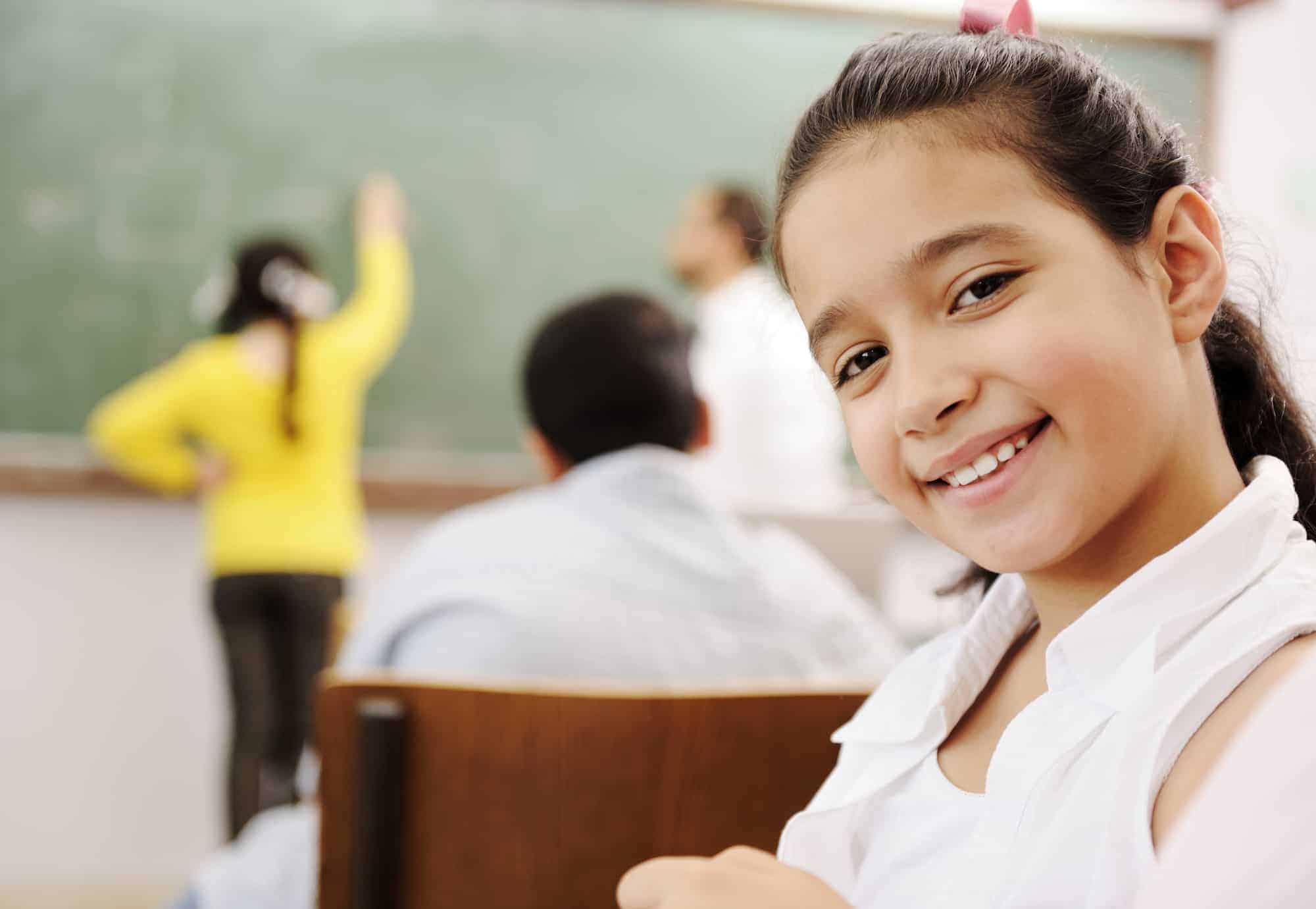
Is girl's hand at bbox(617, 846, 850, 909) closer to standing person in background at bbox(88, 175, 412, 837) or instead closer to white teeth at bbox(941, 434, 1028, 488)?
white teeth at bbox(941, 434, 1028, 488)

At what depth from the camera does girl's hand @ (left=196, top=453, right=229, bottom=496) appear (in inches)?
124

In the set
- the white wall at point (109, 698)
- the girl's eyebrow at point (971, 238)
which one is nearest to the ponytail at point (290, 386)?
the white wall at point (109, 698)

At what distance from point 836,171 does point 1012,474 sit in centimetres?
20

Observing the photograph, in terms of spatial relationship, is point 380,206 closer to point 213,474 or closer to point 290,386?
point 290,386

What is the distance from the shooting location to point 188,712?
3.44m

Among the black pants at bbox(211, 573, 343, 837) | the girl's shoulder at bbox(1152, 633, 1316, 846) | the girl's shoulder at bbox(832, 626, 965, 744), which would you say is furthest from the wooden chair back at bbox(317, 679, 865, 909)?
the black pants at bbox(211, 573, 343, 837)

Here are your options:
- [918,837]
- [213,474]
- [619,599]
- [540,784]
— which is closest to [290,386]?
[213,474]

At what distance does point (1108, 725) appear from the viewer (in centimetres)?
60

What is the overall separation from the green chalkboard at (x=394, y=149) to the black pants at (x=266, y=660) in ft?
1.72

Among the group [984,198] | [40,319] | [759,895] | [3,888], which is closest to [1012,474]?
[984,198]

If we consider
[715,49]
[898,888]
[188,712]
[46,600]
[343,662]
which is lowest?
[188,712]

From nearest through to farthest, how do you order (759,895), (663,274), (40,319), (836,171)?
(759,895)
(836,171)
(40,319)
(663,274)

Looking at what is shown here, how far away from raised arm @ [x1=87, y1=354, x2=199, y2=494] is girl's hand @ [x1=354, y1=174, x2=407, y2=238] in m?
0.60

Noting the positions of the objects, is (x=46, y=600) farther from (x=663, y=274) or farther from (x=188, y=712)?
(x=663, y=274)
